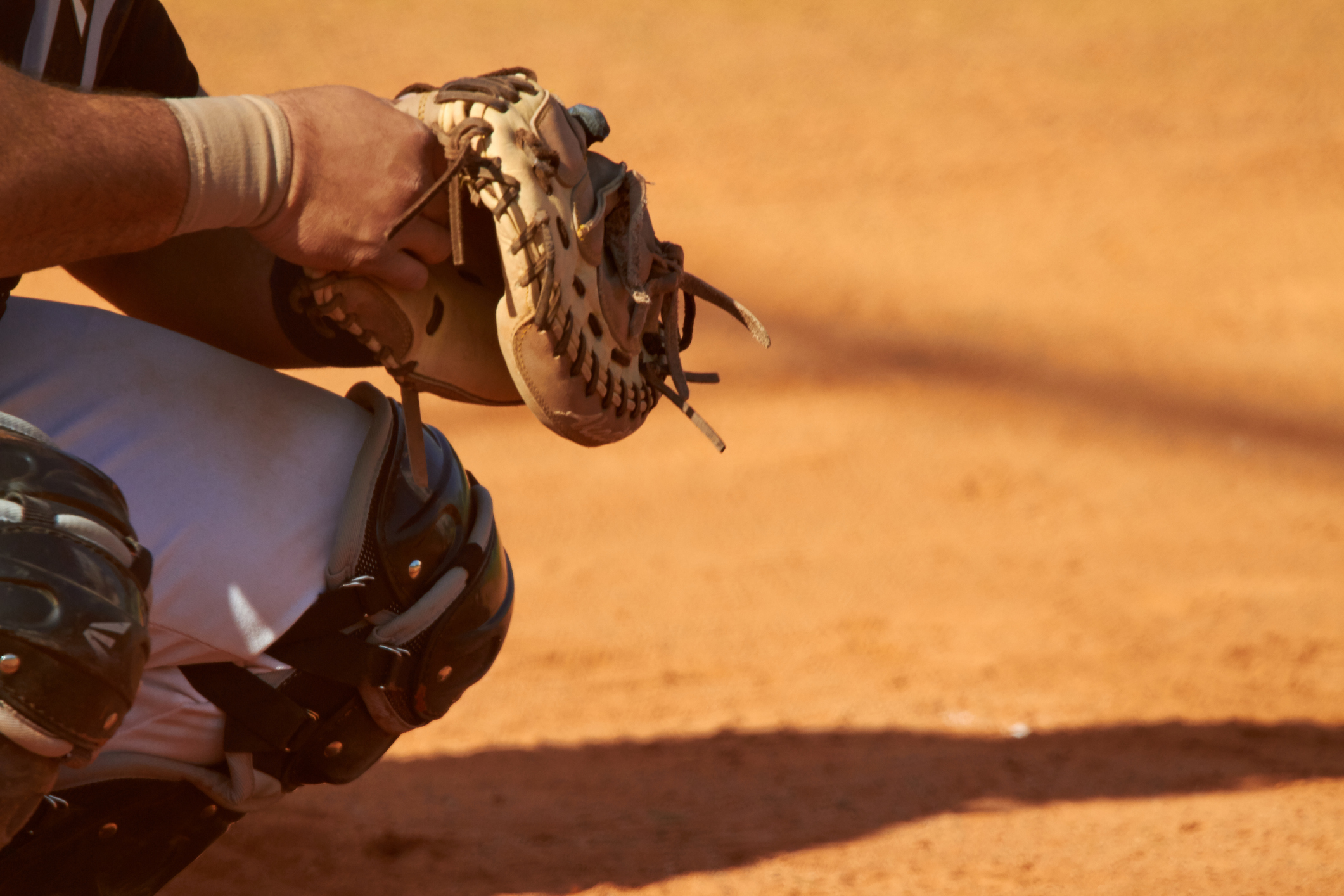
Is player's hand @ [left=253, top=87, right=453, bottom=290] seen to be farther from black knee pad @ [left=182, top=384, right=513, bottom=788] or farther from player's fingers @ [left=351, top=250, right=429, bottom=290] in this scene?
black knee pad @ [left=182, top=384, right=513, bottom=788]

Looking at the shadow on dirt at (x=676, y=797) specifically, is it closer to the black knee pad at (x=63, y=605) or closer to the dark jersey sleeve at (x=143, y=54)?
the black knee pad at (x=63, y=605)

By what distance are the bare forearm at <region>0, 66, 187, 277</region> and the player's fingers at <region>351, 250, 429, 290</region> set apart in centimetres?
21

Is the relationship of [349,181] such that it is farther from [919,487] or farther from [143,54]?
[919,487]

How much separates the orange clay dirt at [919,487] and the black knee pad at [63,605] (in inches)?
26.3

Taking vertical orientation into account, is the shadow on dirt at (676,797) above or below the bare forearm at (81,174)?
below

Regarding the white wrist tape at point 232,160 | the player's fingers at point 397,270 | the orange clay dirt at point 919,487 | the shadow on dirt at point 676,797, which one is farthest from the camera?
the orange clay dirt at point 919,487

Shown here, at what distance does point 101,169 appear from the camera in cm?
116

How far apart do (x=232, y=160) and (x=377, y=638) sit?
558 mm

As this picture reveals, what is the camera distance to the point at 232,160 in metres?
1.23

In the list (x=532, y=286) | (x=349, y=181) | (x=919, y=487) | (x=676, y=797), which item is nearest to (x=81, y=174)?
(x=349, y=181)

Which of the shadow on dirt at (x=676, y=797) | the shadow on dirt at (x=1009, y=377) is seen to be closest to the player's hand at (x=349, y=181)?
the shadow on dirt at (x=676, y=797)

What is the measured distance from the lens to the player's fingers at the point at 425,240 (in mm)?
1386

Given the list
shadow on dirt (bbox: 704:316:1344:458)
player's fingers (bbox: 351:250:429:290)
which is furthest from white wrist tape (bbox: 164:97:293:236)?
shadow on dirt (bbox: 704:316:1344:458)

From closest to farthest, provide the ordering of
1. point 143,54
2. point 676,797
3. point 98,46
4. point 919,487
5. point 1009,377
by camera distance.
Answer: point 98,46 → point 143,54 → point 676,797 → point 919,487 → point 1009,377
